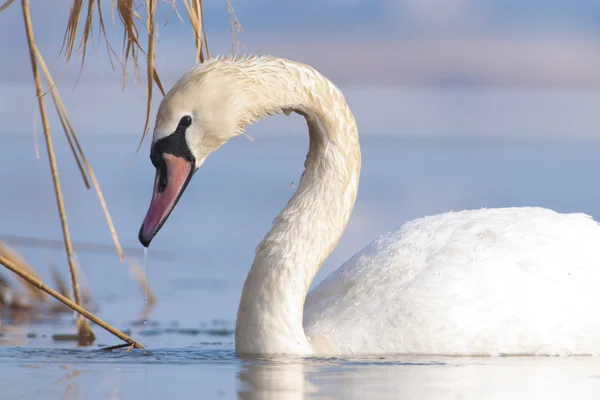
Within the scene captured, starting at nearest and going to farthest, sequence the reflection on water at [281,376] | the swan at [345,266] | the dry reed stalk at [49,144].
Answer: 1. the reflection on water at [281,376]
2. the swan at [345,266]
3. the dry reed stalk at [49,144]

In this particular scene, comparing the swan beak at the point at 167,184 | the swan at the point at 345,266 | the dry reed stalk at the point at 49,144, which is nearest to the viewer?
the swan beak at the point at 167,184

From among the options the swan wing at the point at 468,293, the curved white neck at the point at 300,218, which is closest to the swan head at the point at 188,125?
the curved white neck at the point at 300,218

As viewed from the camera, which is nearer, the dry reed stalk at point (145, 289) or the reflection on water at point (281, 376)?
the reflection on water at point (281, 376)

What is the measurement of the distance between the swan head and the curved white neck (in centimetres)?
18

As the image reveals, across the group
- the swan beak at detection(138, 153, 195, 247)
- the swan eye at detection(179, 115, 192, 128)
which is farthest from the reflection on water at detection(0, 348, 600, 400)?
the swan eye at detection(179, 115, 192, 128)

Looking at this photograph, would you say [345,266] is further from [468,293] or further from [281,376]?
[281,376]

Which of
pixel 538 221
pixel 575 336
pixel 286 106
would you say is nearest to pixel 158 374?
pixel 286 106

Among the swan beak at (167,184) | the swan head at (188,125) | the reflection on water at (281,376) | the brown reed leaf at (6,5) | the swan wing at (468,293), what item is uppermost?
the brown reed leaf at (6,5)

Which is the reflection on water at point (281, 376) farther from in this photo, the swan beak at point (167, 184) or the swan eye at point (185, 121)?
the swan eye at point (185, 121)

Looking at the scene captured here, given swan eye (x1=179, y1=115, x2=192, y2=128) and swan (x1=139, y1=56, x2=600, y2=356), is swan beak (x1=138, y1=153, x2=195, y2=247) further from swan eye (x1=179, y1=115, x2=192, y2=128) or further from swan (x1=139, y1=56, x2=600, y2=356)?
swan eye (x1=179, y1=115, x2=192, y2=128)

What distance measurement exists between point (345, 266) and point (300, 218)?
0.58m

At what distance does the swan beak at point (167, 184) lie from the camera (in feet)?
21.7

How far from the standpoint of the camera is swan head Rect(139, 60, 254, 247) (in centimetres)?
666

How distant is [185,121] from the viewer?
671 centimetres
